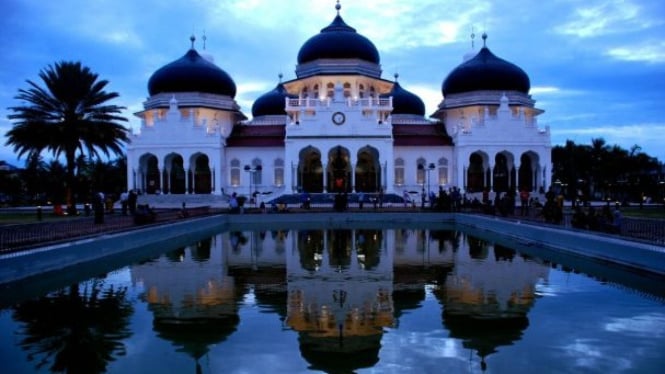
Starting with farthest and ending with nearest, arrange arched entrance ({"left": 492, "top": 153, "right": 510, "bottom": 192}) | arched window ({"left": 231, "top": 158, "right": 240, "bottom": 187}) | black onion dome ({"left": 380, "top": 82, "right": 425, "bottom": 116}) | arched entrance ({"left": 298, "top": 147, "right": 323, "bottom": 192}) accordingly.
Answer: black onion dome ({"left": 380, "top": 82, "right": 425, "bottom": 116})
arched entrance ({"left": 492, "top": 153, "right": 510, "bottom": 192})
arched entrance ({"left": 298, "top": 147, "right": 323, "bottom": 192})
arched window ({"left": 231, "top": 158, "right": 240, "bottom": 187})

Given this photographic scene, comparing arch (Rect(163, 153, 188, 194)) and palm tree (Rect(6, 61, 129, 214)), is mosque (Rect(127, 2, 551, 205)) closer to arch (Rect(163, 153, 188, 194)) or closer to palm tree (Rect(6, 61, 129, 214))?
arch (Rect(163, 153, 188, 194))

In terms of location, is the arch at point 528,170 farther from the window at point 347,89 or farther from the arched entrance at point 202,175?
the arched entrance at point 202,175

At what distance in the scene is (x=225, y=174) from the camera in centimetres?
5322

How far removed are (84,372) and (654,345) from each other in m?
6.97

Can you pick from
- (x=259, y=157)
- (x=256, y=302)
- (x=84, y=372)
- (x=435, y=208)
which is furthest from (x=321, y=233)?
(x=259, y=157)

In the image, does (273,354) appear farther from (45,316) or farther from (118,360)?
(45,316)

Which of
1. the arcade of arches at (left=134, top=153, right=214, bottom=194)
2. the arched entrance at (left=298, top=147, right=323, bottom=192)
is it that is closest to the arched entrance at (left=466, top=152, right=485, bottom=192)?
the arched entrance at (left=298, top=147, right=323, bottom=192)

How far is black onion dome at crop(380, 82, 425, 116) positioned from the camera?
2377 inches

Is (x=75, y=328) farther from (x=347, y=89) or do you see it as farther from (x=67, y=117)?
(x=347, y=89)

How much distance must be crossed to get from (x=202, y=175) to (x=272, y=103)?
11676mm

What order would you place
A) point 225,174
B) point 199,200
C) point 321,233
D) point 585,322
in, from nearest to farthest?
point 585,322 → point 321,233 → point 199,200 → point 225,174

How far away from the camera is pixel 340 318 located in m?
9.05

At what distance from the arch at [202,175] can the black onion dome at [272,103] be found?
33.5ft

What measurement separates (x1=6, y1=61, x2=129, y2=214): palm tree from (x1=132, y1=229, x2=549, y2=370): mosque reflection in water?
55.2 ft
